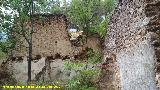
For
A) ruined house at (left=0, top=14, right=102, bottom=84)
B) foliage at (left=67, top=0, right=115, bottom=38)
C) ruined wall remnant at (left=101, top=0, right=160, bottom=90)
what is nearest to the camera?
ruined wall remnant at (left=101, top=0, right=160, bottom=90)

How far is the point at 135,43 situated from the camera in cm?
528

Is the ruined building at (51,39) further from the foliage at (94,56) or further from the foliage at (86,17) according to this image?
the foliage at (86,17)

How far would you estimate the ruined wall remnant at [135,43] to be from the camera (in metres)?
4.52

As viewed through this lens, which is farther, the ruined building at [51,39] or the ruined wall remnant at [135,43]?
the ruined building at [51,39]

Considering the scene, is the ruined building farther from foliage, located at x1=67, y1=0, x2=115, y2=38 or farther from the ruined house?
foliage, located at x1=67, y1=0, x2=115, y2=38

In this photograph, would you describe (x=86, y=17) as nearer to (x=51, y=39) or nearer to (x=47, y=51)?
(x=51, y=39)

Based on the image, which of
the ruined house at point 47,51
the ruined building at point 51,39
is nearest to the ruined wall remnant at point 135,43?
the ruined house at point 47,51

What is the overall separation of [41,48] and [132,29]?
1112 cm

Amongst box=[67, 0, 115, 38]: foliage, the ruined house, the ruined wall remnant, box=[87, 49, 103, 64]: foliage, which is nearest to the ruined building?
the ruined house

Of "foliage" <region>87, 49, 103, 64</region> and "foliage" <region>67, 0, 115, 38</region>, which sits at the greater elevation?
"foliage" <region>67, 0, 115, 38</region>

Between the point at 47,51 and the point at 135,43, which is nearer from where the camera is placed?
the point at 135,43

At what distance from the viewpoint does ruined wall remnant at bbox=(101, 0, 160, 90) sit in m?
4.52

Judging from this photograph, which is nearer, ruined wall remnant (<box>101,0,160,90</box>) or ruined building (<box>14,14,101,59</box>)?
ruined wall remnant (<box>101,0,160,90</box>)

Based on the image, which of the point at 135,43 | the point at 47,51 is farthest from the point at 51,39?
the point at 135,43
